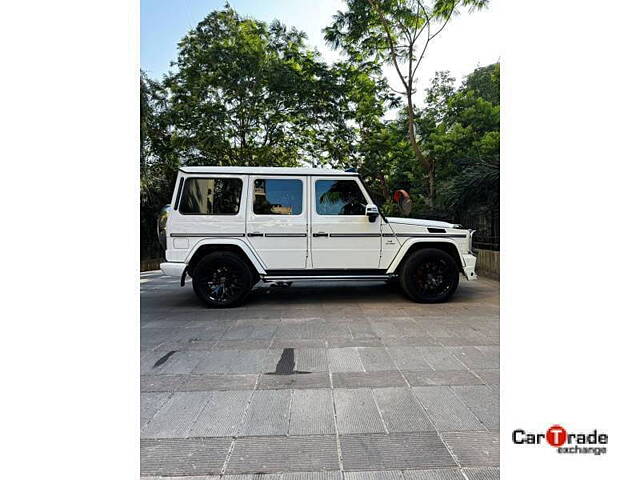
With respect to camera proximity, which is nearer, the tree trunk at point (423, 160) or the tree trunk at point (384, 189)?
the tree trunk at point (423, 160)

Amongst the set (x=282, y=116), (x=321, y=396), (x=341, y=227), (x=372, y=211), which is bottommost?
(x=321, y=396)

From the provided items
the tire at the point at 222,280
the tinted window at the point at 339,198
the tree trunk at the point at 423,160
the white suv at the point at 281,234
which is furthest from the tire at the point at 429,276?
the tree trunk at the point at 423,160

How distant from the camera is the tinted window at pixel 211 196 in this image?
208 inches

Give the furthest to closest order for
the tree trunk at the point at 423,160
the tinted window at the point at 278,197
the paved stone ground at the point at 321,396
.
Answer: the tree trunk at the point at 423,160 < the tinted window at the point at 278,197 < the paved stone ground at the point at 321,396

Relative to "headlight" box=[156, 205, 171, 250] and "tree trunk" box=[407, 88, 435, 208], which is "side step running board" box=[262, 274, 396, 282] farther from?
"tree trunk" box=[407, 88, 435, 208]

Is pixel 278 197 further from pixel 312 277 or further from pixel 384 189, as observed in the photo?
pixel 384 189

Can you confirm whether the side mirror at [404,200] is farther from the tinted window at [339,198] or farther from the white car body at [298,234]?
the tinted window at [339,198]

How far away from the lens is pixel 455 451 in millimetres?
1964

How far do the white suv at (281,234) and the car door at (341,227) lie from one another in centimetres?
1

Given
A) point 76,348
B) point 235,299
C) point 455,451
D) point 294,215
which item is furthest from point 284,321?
point 76,348

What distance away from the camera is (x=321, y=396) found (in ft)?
8.51

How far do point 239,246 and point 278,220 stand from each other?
2.20 feet

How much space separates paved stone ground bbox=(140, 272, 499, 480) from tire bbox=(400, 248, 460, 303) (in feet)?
2.16

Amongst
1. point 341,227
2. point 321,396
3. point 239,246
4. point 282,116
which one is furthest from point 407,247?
point 282,116
